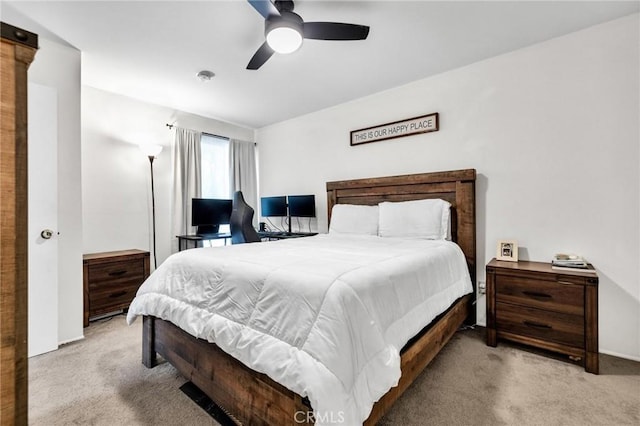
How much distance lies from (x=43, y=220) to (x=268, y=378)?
7.77 feet

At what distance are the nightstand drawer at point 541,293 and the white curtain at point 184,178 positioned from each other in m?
3.87

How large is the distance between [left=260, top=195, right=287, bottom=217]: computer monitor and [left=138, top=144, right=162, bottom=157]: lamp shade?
63.8 inches

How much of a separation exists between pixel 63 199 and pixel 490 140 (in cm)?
393

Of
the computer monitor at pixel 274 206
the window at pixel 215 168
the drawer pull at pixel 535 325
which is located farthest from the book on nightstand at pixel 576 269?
the window at pixel 215 168

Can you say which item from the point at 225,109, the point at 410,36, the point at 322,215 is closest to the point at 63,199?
the point at 225,109

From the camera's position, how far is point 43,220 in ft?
7.66

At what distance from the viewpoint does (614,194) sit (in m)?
2.23

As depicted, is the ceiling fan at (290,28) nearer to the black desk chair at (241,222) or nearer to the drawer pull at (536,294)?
the black desk chair at (241,222)

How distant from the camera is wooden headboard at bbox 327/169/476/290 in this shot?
2799 mm

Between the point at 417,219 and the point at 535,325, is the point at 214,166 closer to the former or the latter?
the point at 417,219

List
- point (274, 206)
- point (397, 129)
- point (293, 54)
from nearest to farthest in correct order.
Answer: point (293, 54), point (397, 129), point (274, 206)

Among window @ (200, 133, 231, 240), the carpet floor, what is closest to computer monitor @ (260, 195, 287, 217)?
window @ (200, 133, 231, 240)

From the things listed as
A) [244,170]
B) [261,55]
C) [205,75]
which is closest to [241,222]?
[261,55]

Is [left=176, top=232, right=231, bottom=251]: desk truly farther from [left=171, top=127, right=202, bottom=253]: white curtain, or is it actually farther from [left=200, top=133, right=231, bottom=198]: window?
[left=200, top=133, right=231, bottom=198]: window
